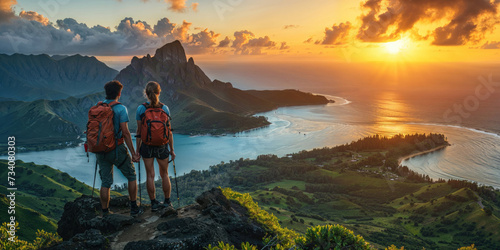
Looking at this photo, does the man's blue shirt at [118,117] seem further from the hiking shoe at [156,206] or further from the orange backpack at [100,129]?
the hiking shoe at [156,206]

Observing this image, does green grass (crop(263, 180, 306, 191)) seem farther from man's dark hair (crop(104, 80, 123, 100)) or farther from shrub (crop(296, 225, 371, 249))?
shrub (crop(296, 225, 371, 249))

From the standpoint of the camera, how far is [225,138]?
189000 mm

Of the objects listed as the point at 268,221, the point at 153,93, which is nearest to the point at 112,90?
the point at 153,93

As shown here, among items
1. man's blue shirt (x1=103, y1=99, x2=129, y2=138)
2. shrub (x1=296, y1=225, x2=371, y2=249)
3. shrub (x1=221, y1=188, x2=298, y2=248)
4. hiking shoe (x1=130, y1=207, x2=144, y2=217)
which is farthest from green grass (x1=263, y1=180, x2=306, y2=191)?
shrub (x1=296, y1=225, x2=371, y2=249)

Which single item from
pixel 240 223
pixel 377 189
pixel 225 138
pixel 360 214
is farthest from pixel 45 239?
pixel 225 138

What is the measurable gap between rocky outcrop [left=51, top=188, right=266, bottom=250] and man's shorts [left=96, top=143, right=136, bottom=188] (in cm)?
113

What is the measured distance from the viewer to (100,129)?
857 cm

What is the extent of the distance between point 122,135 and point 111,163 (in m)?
0.96

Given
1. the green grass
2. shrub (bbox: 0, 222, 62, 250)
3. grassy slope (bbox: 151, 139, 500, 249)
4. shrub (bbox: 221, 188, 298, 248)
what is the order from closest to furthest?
shrub (bbox: 0, 222, 62, 250)
shrub (bbox: 221, 188, 298, 248)
grassy slope (bbox: 151, 139, 500, 249)
the green grass

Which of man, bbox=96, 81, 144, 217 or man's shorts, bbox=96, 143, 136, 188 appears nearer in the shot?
man, bbox=96, 81, 144, 217

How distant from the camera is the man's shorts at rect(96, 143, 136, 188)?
8.98 metres

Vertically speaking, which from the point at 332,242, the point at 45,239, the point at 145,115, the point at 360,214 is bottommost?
the point at 360,214

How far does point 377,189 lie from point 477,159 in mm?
65330

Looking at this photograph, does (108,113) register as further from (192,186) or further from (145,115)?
(192,186)
